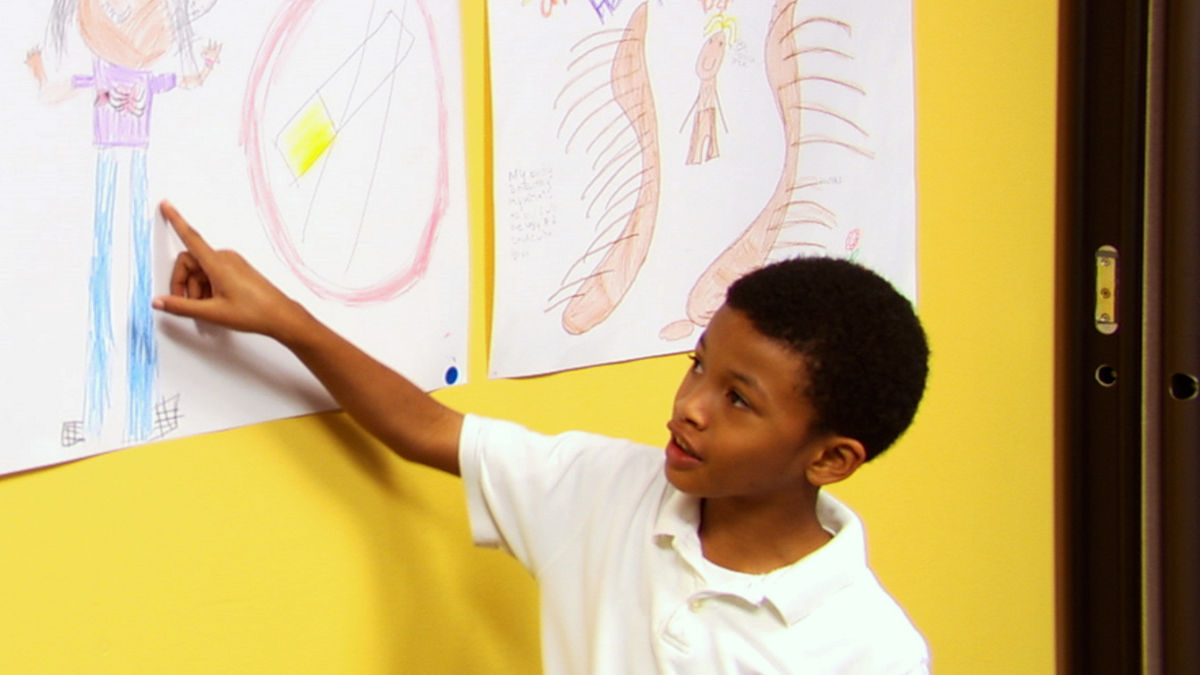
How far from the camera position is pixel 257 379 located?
93 cm

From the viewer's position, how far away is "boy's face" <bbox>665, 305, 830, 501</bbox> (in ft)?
3.06

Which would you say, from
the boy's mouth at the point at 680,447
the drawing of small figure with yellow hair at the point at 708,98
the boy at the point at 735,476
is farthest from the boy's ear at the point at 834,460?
the drawing of small figure with yellow hair at the point at 708,98

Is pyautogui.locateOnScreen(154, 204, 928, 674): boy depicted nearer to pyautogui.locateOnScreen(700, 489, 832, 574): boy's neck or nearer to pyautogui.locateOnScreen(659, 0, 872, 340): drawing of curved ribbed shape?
pyautogui.locateOnScreen(700, 489, 832, 574): boy's neck

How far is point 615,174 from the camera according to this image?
1181 mm

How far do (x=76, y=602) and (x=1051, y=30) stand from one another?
1482 millimetres

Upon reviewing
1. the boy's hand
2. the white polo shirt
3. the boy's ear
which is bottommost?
the white polo shirt

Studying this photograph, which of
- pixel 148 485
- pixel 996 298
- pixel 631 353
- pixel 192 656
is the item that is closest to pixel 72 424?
pixel 148 485

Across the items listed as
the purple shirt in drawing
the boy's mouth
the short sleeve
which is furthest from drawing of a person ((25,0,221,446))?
the boy's mouth

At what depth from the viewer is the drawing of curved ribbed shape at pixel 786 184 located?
4.25ft

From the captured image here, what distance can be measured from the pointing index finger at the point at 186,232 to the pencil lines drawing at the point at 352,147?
0.06 m

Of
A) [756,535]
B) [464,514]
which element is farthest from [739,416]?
[464,514]

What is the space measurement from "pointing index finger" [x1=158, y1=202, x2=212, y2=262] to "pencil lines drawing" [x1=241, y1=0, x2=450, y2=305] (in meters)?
0.06

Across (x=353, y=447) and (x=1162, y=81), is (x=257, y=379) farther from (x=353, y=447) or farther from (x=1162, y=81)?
(x=1162, y=81)

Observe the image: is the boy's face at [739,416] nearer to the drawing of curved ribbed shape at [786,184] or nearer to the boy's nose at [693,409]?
the boy's nose at [693,409]
